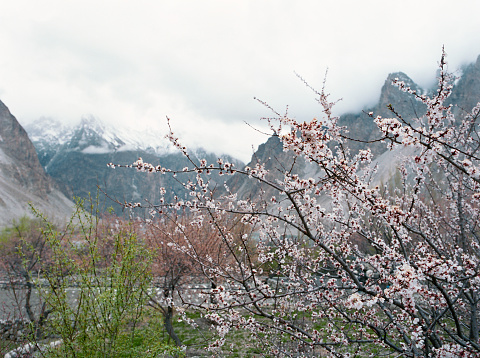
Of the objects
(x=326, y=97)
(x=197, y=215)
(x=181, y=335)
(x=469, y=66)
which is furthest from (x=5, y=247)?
(x=469, y=66)

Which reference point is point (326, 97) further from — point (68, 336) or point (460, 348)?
point (68, 336)

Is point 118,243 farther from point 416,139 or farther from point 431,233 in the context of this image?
point 431,233

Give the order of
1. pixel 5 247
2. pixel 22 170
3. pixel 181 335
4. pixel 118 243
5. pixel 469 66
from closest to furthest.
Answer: pixel 118 243
pixel 181 335
pixel 5 247
pixel 469 66
pixel 22 170

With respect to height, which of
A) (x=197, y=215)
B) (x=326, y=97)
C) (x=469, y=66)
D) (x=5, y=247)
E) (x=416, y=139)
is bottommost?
(x=5, y=247)

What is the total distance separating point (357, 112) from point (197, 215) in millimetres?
147974

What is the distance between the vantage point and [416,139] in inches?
80.7

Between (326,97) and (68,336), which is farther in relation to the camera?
(68,336)

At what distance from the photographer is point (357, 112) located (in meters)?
136

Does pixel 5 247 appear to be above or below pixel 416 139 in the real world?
below

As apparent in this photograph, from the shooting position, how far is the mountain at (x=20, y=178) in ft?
358

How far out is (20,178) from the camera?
12738 cm

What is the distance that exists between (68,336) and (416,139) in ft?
19.7

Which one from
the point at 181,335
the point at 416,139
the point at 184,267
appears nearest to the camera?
the point at 416,139

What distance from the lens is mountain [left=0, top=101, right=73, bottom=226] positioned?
10909 cm
